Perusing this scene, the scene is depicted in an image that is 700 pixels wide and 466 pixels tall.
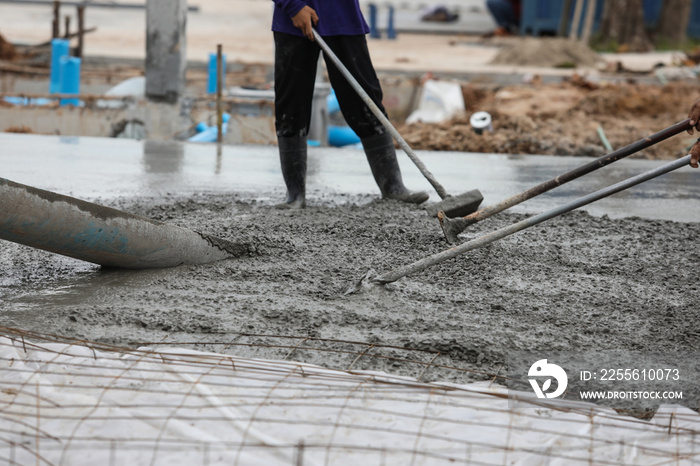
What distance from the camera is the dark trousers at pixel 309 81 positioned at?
4398 millimetres

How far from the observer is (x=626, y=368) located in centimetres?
250

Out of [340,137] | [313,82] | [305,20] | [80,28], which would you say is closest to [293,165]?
[313,82]

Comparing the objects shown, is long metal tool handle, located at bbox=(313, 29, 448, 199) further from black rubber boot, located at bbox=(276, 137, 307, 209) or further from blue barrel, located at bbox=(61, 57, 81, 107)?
blue barrel, located at bbox=(61, 57, 81, 107)

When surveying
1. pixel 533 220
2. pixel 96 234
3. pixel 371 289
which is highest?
pixel 533 220

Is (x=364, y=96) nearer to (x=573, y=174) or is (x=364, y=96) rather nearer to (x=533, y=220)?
(x=573, y=174)

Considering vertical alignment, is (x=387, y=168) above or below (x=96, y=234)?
above

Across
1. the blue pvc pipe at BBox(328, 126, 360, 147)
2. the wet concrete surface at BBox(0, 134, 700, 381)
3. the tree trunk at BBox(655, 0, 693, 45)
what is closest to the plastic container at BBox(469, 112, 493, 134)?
the blue pvc pipe at BBox(328, 126, 360, 147)

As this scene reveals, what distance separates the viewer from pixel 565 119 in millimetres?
11641

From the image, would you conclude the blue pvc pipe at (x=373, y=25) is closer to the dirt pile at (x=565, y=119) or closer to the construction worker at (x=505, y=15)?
the construction worker at (x=505, y=15)

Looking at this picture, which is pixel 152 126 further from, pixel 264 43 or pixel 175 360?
pixel 264 43

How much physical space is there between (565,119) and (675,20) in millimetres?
11433

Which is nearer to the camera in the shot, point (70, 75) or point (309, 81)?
point (309, 81)

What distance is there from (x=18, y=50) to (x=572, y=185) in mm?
14258

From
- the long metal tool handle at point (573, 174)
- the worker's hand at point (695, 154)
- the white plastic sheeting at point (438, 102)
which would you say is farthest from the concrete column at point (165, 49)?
the worker's hand at point (695, 154)
